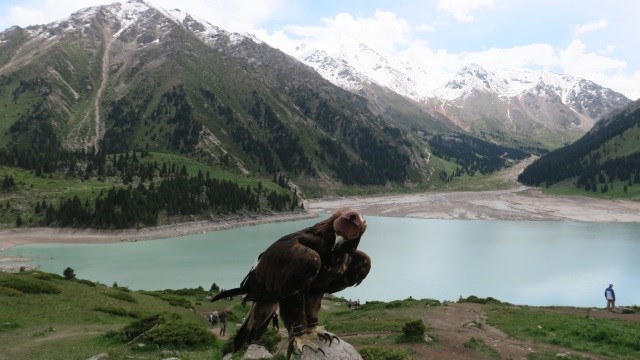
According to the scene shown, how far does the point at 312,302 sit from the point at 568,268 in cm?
8294

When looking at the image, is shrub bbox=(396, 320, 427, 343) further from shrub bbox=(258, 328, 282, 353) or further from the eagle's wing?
the eagle's wing

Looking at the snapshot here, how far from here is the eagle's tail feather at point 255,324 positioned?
635 cm

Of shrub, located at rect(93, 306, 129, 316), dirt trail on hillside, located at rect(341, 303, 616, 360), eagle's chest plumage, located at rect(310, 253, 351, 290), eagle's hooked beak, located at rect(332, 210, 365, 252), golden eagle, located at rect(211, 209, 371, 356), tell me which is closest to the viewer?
eagle's hooked beak, located at rect(332, 210, 365, 252)

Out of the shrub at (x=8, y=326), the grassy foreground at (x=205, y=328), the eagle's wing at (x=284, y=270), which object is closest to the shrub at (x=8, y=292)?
the grassy foreground at (x=205, y=328)

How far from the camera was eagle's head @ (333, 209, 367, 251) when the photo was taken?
560 cm

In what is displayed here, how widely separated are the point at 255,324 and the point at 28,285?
33.4m

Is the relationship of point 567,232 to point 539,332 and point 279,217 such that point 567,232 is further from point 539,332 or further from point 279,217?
point 539,332

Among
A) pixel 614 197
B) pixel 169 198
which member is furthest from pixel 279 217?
pixel 614 197

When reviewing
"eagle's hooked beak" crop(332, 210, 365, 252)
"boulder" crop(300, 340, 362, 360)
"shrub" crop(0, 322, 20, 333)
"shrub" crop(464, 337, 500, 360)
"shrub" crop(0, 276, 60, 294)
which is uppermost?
"eagle's hooked beak" crop(332, 210, 365, 252)

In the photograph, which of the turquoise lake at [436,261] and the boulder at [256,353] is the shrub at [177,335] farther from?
the turquoise lake at [436,261]

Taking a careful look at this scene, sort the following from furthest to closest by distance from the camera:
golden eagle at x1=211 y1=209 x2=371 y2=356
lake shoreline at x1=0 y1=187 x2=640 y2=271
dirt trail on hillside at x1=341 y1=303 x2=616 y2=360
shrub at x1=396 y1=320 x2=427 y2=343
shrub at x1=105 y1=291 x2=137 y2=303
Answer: lake shoreline at x1=0 y1=187 x2=640 y2=271 → shrub at x1=105 y1=291 x2=137 y2=303 → shrub at x1=396 y1=320 x2=427 y2=343 → dirt trail on hillside at x1=341 y1=303 x2=616 y2=360 → golden eagle at x1=211 y1=209 x2=371 y2=356

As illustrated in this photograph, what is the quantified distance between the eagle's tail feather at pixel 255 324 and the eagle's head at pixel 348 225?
4.92 feet

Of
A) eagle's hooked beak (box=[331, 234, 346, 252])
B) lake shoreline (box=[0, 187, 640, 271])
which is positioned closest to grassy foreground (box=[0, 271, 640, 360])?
eagle's hooked beak (box=[331, 234, 346, 252])

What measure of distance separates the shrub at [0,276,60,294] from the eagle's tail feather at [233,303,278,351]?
107 ft
